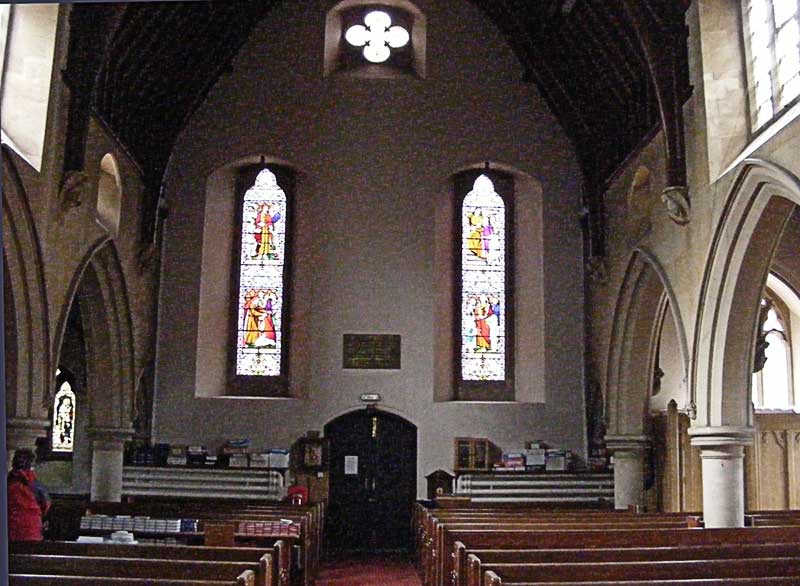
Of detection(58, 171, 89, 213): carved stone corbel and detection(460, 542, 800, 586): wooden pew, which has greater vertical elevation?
detection(58, 171, 89, 213): carved stone corbel

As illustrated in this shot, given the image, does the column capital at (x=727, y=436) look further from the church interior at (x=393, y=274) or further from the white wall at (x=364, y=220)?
the white wall at (x=364, y=220)

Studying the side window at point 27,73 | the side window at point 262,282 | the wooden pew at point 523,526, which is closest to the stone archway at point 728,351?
the wooden pew at point 523,526

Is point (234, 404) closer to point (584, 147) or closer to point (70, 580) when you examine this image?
point (584, 147)

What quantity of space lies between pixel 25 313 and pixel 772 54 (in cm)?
669

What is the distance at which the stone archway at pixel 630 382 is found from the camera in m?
11.5

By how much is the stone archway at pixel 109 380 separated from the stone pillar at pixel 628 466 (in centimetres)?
590

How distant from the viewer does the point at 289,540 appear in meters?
6.93

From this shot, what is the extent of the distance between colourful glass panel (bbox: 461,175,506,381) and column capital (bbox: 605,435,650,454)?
6.59 feet

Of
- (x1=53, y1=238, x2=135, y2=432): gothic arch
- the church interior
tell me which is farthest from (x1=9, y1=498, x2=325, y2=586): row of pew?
(x1=53, y1=238, x2=135, y2=432): gothic arch

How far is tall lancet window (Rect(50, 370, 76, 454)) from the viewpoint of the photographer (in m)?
12.7

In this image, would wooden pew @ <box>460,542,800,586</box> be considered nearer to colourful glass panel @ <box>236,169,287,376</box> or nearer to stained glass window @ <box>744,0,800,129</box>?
stained glass window @ <box>744,0,800,129</box>

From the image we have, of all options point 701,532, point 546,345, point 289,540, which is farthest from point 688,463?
point 289,540

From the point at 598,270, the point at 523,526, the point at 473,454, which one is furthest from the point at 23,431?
the point at 598,270

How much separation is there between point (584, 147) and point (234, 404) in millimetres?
5721
